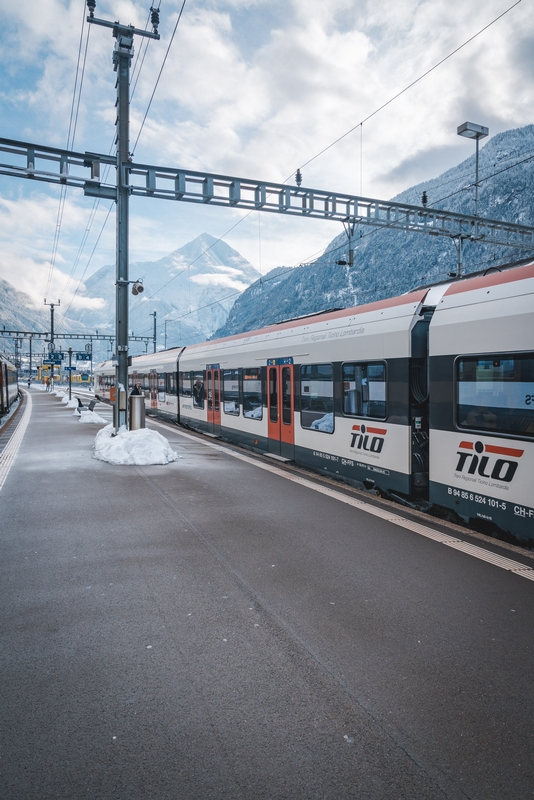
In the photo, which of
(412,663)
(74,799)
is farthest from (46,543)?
(412,663)

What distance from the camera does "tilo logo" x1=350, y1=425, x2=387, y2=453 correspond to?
7574 millimetres

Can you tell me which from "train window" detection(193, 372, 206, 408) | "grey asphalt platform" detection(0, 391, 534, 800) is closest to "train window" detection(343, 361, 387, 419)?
"grey asphalt platform" detection(0, 391, 534, 800)

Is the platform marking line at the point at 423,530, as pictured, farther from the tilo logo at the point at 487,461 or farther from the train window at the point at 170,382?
the train window at the point at 170,382

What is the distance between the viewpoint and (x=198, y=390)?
1786 cm

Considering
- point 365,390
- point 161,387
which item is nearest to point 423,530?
point 365,390

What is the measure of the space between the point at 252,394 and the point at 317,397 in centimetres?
368

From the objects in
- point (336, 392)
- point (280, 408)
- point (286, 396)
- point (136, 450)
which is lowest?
point (136, 450)

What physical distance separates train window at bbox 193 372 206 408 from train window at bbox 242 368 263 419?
3.95 meters

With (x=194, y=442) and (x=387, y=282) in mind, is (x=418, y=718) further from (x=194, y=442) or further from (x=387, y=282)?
(x=387, y=282)

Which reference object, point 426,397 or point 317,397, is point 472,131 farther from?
point 426,397

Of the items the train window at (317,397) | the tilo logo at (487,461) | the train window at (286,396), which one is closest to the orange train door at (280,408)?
the train window at (286,396)

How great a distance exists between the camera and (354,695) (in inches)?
115

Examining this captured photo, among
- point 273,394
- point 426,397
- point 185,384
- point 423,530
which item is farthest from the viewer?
point 185,384

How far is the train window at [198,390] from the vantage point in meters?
17.3
